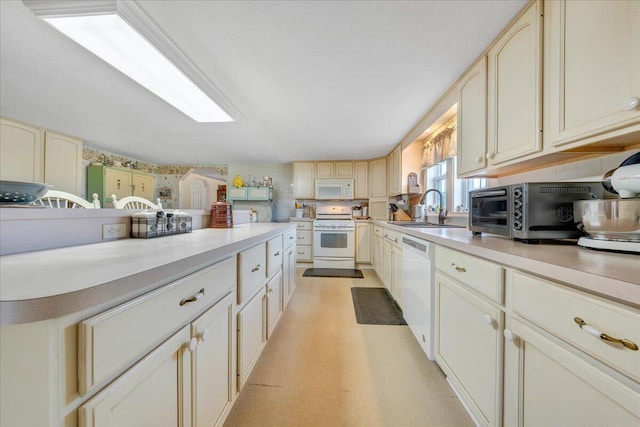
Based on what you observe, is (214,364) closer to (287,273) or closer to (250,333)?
(250,333)

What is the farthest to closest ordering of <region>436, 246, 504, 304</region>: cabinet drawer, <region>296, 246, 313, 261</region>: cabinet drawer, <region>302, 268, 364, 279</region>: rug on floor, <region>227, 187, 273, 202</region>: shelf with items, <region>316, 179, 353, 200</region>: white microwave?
1. <region>227, 187, 273, 202</region>: shelf with items
2. <region>316, 179, 353, 200</region>: white microwave
3. <region>296, 246, 313, 261</region>: cabinet drawer
4. <region>302, 268, 364, 279</region>: rug on floor
5. <region>436, 246, 504, 304</region>: cabinet drawer

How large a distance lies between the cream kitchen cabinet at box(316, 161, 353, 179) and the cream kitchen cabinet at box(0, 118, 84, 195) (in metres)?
3.89

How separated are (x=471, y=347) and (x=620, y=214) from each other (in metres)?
0.76

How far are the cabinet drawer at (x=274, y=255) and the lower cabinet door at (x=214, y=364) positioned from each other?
62 centimetres

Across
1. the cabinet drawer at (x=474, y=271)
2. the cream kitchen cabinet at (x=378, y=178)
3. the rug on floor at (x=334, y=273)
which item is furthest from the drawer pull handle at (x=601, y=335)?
the cream kitchen cabinet at (x=378, y=178)

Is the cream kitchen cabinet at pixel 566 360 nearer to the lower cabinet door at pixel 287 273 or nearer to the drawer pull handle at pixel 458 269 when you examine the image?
the drawer pull handle at pixel 458 269

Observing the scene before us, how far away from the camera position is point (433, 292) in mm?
1513

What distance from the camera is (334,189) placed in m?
4.67

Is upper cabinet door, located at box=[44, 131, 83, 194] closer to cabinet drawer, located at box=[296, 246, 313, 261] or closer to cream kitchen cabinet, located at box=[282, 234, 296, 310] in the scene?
cream kitchen cabinet, located at box=[282, 234, 296, 310]

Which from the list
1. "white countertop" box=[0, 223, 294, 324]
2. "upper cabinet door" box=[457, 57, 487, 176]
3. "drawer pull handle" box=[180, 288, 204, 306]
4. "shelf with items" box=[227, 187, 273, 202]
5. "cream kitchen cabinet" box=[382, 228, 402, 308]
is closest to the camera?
"white countertop" box=[0, 223, 294, 324]

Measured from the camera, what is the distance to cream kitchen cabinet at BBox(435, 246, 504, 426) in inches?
36.8

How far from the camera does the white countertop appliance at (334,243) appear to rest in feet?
14.0

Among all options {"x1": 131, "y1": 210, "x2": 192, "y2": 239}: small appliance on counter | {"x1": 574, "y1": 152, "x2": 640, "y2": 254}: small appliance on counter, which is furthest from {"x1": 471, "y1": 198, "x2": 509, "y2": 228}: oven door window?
{"x1": 131, "y1": 210, "x2": 192, "y2": 239}: small appliance on counter

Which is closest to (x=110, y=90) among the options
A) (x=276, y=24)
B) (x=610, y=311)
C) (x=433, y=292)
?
(x=276, y=24)
